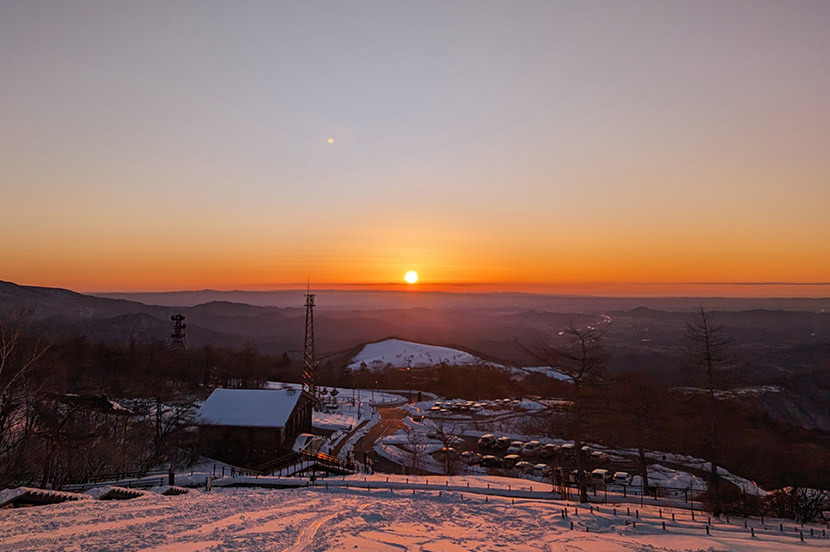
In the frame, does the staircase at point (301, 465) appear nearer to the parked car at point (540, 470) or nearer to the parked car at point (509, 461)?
the parked car at point (509, 461)

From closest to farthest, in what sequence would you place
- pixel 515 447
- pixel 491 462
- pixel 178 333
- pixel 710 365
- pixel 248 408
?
1. pixel 710 365
2. pixel 248 408
3. pixel 491 462
4. pixel 515 447
5. pixel 178 333

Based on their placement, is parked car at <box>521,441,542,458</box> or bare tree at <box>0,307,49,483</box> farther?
parked car at <box>521,441,542,458</box>

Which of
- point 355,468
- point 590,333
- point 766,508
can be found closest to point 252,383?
point 355,468

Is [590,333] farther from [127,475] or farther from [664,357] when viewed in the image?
[664,357]

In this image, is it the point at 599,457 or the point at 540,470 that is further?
the point at 599,457

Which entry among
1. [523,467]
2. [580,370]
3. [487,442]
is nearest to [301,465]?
[523,467]

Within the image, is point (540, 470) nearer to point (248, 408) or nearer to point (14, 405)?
point (248, 408)

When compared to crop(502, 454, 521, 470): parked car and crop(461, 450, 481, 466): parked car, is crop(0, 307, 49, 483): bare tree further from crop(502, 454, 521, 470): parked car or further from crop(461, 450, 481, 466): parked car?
crop(502, 454, 521, 470): parked car

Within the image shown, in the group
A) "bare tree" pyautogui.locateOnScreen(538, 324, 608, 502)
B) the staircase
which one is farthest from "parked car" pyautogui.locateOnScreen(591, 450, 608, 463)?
the staircase
